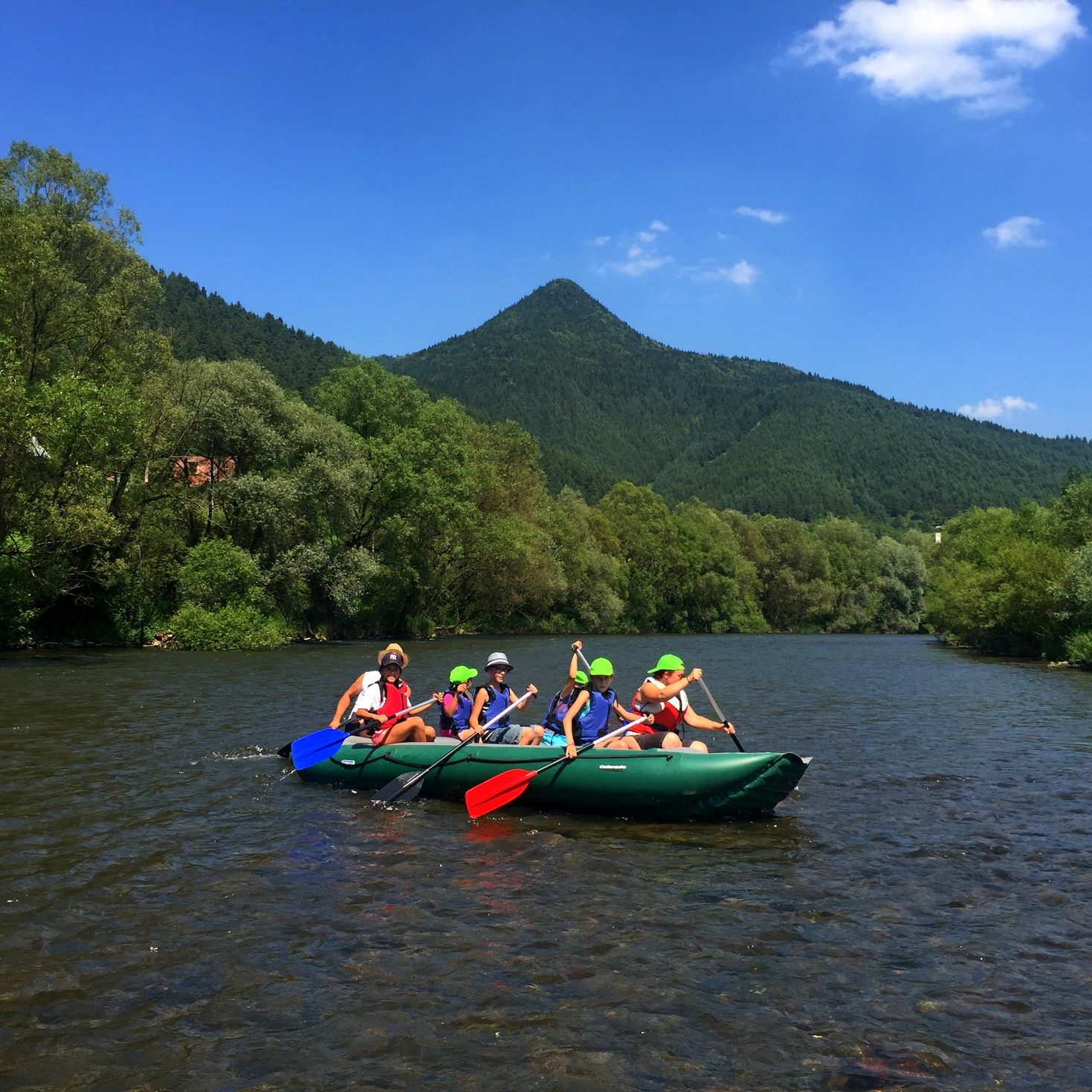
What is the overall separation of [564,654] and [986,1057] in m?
32.6

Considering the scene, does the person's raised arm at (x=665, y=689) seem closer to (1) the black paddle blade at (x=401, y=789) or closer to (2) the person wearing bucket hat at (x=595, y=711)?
(2) the person wearing bucket hat at (x=595, y=711)

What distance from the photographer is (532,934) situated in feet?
21.1

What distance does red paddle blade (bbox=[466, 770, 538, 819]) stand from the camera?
32.4 ft

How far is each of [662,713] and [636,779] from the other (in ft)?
4.37

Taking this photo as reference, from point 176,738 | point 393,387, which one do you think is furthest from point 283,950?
point 393,387

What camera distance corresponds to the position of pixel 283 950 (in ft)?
20.0

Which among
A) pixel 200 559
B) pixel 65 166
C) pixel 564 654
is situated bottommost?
pixel 564 654

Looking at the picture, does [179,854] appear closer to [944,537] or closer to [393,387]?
[393,387]

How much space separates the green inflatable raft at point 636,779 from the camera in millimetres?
9133

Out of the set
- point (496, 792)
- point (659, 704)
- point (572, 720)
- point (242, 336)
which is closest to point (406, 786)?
point (496, 792)

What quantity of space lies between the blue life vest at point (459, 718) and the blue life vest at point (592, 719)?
5.74ft

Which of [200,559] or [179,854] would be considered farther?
[200,559]

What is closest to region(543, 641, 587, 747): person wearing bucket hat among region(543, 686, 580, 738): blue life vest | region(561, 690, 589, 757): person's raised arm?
region(543, 686, 580, 738): blue life vest

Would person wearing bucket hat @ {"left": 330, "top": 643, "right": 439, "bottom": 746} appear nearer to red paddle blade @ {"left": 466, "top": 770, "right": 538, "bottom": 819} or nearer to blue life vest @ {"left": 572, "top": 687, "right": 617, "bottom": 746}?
red paddle blade @ {"left": 466, "top": 770, "right": 538, "bottom": 819}
